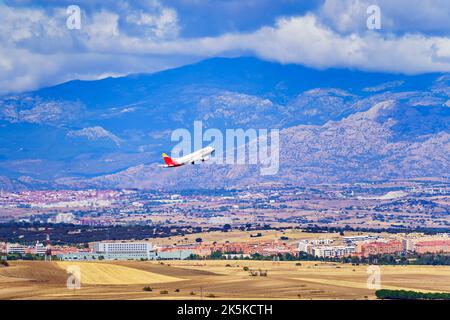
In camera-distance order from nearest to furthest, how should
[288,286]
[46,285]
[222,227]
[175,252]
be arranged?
[46,285] < [288,286] < [175,252] < [222,227]

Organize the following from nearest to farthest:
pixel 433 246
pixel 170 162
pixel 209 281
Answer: pixel 170 162
pixel 209 281
pixel 433 246

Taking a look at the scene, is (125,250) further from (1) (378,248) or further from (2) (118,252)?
(1) (378,248)

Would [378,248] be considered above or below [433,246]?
below

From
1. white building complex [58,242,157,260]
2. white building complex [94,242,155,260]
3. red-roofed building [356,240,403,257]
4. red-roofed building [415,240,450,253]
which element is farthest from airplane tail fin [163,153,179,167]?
red-roofed building [415,240,450,253]

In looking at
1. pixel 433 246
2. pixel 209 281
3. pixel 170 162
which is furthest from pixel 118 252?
pixel 170 162

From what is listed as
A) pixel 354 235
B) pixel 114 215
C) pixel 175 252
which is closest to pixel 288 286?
pixel 175 252

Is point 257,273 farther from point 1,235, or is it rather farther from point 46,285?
point 1,235

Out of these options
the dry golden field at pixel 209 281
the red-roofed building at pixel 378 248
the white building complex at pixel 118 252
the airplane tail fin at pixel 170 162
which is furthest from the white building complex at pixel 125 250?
the airplane tail fin at pixel 170 162

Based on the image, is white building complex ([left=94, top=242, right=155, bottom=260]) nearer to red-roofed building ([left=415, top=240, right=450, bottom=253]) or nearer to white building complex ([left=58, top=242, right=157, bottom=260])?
white building complex ([left=58, top=242, right=157, bottom=260])
